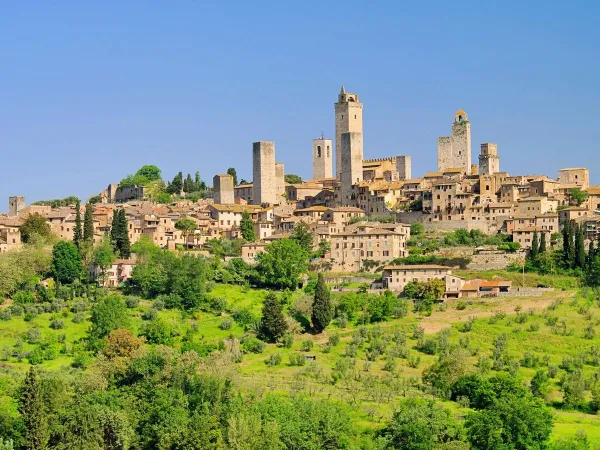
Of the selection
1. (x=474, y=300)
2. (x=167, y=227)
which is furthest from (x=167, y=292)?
(x=474, y=300)

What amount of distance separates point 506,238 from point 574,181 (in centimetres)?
1457

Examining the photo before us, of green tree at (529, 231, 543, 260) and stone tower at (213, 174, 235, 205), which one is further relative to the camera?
stone tower at (213, 174, 235, 205)

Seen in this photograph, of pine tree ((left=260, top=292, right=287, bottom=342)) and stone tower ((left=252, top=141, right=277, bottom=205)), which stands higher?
stone tower ((left=252, top=141, right=277, bottom=205))

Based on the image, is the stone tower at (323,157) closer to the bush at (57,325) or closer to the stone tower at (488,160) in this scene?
the stone tower at (488,160)

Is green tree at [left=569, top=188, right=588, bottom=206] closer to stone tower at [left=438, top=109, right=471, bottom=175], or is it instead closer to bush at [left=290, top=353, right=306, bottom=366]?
stone tower at [left=438, top=109, right=471, bottom=175]

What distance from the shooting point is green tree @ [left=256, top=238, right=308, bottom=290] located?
71188 mm

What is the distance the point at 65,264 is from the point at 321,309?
1600 centimetres

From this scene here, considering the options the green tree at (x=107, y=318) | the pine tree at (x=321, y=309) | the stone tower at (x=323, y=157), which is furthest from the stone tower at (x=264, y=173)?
the green tree at (x=107, y=318)

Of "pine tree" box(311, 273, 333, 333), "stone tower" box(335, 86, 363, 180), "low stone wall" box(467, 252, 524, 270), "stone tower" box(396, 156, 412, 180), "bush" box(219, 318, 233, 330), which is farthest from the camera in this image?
"stone tower" box(396, 156, 412, 180)

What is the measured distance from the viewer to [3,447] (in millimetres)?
45156

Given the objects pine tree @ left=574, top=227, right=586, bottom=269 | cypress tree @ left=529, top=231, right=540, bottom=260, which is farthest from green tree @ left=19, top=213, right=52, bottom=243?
pine tree @ left=574, top=227, right=586, bottom=269

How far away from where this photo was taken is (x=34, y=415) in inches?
1905

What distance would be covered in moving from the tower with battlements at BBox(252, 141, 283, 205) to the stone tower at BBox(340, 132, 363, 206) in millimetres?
5406

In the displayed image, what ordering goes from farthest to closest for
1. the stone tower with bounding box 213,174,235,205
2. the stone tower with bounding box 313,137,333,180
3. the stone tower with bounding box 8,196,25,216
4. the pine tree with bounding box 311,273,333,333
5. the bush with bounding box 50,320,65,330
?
the stone tower with bounding box 313,137,333,180, the stone tower with bounding box 8,196,25,216, the stone tower with bounding box 213,174,235,205, the pine tree with bounding box 311,273,333,333, the bush with bounding box 50,320,65,330
